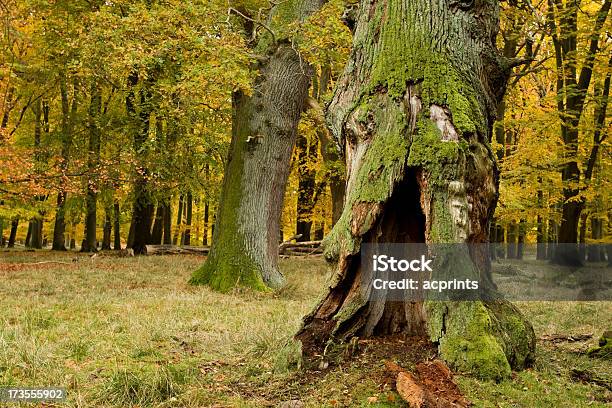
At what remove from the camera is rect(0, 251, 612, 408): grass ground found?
142 inches

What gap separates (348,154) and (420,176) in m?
0.80

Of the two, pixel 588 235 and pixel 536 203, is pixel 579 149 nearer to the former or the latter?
pixel 536 203

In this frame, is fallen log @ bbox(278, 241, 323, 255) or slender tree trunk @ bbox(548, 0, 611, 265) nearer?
slender tree trunk @ bbox(548, 0, 611, 265)

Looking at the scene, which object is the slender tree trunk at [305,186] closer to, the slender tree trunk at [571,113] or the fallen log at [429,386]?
the slender tree trunk at [571,113]

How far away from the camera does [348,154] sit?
4.86 metres

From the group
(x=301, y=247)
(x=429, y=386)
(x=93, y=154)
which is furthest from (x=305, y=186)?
A: (x=429, y=386)

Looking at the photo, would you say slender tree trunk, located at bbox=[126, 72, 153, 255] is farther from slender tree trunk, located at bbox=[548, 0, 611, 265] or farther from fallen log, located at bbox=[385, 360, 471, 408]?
fallen log, located at bbox=[385, 360, 471, 408]

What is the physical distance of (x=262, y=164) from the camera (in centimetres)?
1149

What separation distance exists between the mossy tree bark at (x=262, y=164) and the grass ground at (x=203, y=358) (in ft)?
7.20

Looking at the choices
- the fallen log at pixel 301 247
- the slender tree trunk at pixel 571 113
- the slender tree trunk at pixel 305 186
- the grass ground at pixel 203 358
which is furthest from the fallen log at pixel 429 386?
the slender tree trunk at pixel 305 186

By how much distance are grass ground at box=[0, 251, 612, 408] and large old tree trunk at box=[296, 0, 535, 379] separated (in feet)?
1.05

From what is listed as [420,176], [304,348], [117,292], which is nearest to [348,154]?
[420,176]

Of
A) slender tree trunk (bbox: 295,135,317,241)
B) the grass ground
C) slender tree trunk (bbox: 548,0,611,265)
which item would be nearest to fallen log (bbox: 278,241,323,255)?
slender tree trunk (bbox: 295,135,317,241)

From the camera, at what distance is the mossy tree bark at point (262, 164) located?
11.3 meters
